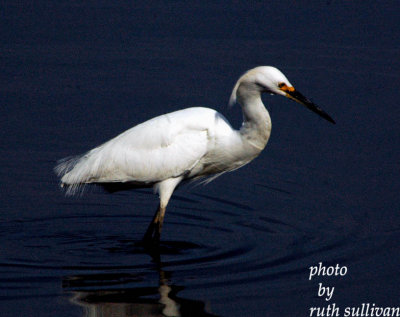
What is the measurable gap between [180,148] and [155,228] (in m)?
0.82

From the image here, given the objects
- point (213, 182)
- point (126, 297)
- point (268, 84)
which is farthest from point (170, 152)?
point (213, 182)

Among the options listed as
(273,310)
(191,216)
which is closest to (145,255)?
(191,216)

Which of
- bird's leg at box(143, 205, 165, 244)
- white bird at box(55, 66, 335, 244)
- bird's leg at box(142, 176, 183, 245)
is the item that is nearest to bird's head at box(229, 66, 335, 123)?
white bird at box(55, 66, 335, 244)

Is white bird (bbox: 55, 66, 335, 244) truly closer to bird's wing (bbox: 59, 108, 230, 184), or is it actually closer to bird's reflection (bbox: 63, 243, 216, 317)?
bird's wing (bbox: 59, 108, 230, 184)

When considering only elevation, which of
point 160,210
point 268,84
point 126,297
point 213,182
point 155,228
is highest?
point 268,84

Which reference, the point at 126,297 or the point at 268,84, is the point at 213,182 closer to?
the point at 268,84

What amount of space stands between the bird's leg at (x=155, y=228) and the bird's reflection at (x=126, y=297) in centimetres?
69

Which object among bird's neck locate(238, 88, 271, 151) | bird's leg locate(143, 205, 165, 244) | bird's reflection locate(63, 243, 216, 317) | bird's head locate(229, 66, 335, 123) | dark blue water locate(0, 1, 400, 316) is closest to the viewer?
bird's reflection locate(63, 243, 216, 317)

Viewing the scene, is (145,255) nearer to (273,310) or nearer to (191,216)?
(191,216)

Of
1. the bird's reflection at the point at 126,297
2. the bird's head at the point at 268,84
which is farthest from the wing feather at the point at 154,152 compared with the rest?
the bird's reflection at the point at 126,297

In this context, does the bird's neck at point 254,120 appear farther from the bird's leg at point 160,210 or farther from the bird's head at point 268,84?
the bird's leg at point 160,210

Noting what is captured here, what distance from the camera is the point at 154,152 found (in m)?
7.68

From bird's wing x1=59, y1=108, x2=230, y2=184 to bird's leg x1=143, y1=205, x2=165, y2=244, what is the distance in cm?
31

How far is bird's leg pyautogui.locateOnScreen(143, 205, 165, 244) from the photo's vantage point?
302 inches
